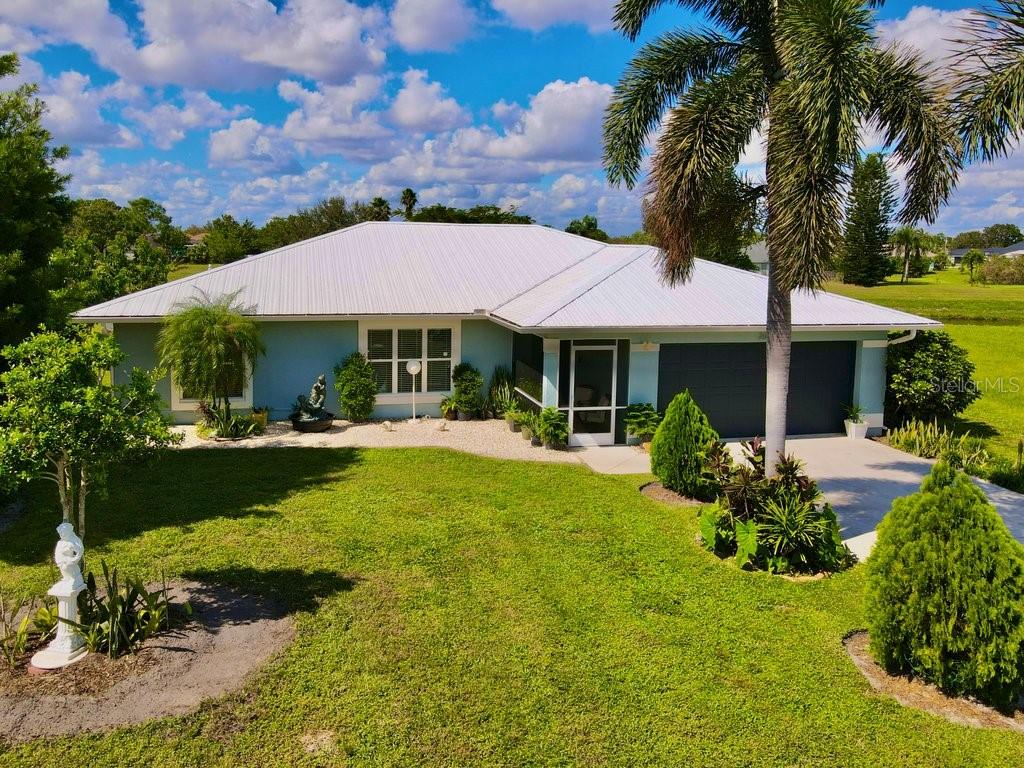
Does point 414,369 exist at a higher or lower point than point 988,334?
lower

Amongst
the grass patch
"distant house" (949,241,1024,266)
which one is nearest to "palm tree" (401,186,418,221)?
the grass patch

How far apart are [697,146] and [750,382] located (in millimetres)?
7731

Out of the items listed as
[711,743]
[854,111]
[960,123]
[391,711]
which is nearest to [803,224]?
[854,111]

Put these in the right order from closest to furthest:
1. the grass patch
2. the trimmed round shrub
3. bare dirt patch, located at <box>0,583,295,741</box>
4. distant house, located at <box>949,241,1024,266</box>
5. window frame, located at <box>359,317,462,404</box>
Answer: bare dirt patch, located at <box>0,583,295,741</box>
the trimmed round shrub
window frame, located at <box>359,317,462,404</box>
the grass patch
distant house, located at <box>949,241,1024,266</box>

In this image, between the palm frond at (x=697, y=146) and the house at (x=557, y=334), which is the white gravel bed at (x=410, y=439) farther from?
the palm frond at (x=697, y=146)

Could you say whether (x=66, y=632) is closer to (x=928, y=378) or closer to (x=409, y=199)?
(x=928, y=378)

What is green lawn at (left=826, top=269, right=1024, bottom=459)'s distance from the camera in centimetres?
1936

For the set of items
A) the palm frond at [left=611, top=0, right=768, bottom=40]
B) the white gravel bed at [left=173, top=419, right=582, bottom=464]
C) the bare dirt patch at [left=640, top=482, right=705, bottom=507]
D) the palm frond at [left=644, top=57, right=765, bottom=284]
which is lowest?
the bare dirt patch at [left=640, top=482, right=705, bottom=507]

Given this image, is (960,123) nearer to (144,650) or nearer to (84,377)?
(84,377)

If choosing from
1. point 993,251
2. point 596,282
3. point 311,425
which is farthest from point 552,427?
point 993,251

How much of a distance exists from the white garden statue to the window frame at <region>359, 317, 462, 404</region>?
34.5ft

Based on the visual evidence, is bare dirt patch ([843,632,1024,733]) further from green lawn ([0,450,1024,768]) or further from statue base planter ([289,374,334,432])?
statue base planter ([289,374,334,432])

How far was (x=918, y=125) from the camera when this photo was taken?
8992mm

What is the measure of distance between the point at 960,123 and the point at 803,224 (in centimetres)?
218
